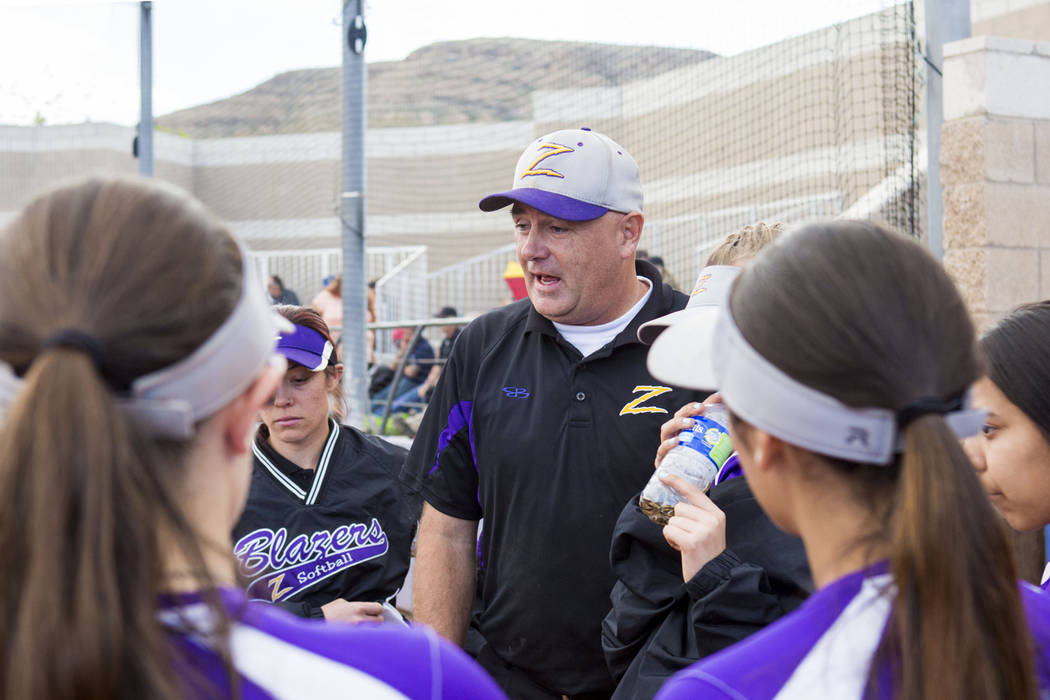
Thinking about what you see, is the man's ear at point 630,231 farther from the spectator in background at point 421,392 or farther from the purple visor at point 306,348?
the spectator in background at point 421,392

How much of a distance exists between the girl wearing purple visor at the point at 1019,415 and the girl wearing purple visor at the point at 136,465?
152 centimetres

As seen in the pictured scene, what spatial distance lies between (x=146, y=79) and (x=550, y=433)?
7.16 metres

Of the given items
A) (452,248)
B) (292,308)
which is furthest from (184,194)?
(452,248)

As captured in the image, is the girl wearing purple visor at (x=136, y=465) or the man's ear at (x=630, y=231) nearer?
the girl wearing purple visor at (x=136, y=465)

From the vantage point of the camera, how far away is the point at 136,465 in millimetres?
1106

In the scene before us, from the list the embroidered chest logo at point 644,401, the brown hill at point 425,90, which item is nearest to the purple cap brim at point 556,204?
the embroidered chest logo at point 644,401

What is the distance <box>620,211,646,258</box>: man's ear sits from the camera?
3.15 meters

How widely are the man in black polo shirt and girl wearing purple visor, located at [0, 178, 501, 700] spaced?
153 centimetres

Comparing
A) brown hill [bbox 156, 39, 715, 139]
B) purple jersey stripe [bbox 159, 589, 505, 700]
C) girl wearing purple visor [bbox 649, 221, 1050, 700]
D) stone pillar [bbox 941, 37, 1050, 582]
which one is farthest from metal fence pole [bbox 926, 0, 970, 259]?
brown hill [bbox 156, 39, 715, 139]

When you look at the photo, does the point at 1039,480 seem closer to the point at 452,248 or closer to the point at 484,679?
the point at 484,679

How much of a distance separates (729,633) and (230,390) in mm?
1215

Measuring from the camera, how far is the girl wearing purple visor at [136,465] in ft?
3.44

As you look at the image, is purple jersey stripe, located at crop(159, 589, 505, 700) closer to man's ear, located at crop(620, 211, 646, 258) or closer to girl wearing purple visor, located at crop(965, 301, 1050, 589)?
girl wearing purple visor, located at crop(965, 301, 1050, 589)

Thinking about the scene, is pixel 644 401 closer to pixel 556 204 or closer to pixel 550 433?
pixel 550 433
